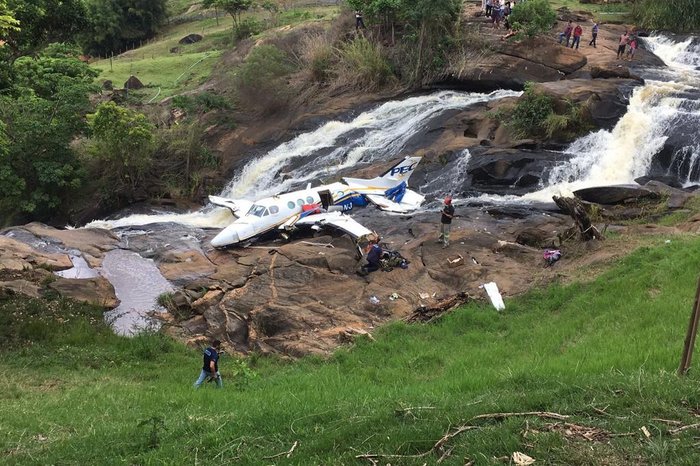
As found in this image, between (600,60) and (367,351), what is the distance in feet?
85.1

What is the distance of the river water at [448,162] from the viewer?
75.2 ft

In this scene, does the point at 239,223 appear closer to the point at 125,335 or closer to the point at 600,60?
the point at 125,335

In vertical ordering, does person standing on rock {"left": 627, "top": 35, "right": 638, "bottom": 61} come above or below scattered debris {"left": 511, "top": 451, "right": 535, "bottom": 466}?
above

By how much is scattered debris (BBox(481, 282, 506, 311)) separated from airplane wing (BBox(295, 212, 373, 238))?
5.40m

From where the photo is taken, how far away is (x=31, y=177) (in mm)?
29641

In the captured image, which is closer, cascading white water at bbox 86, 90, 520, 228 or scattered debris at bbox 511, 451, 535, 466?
scattered debris at bbox 511, 451, 535, 466

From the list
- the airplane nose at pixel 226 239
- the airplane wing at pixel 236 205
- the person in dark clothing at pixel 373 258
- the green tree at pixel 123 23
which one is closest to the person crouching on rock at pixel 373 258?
the person in dark clothing at pixel 373 258

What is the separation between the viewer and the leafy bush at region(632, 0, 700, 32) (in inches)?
1389

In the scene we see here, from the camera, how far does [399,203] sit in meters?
24.4

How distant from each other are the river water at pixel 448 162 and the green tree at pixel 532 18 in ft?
14.9

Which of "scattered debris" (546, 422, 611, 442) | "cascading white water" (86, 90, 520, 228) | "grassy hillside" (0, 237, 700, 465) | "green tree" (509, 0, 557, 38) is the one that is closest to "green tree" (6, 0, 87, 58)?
"grassy hillside" (0, 237, 700, 465)

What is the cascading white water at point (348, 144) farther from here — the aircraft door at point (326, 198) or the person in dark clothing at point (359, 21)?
the person in dark clothing at point (359, 21)

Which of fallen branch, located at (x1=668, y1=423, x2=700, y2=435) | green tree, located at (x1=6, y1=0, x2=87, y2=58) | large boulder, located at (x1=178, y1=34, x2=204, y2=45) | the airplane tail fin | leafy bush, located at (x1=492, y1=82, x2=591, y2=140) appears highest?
green tree, located at (x1=6, y1=0, x2=87, y2=58)

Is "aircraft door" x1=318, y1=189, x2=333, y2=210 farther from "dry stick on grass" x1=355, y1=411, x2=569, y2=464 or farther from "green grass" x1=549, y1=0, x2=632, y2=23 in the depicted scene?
"green grass" x1=549, y1=0, x2=632, y2=23
